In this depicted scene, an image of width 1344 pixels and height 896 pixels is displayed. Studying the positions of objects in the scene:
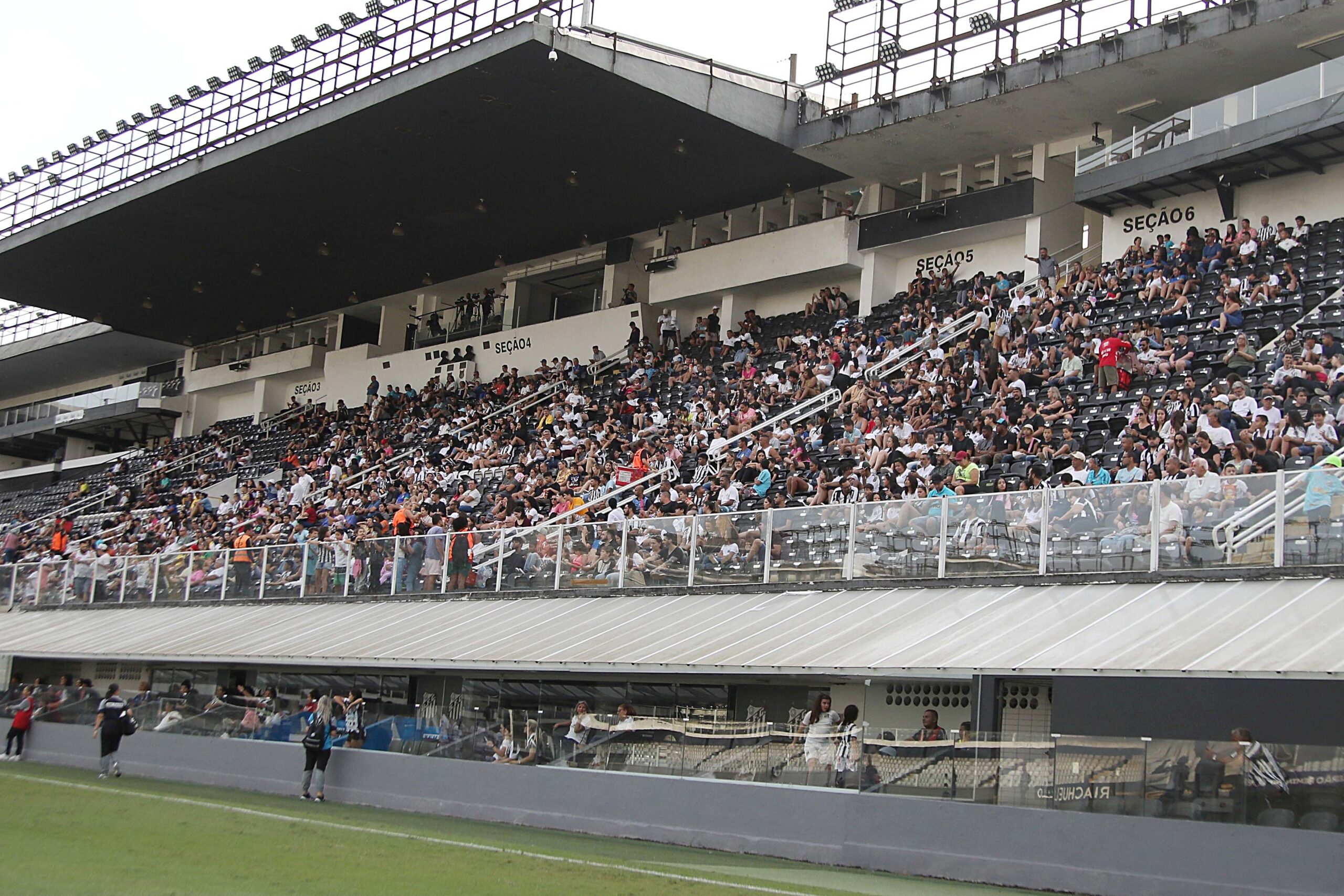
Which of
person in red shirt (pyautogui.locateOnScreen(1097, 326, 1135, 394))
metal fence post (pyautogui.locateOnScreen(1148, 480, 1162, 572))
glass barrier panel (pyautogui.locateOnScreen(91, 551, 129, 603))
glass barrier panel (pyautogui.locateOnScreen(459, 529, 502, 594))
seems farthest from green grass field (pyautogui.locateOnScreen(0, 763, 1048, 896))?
glass barrier panel (pyautogui.locateOnScreen(91, 551, 129, 603))

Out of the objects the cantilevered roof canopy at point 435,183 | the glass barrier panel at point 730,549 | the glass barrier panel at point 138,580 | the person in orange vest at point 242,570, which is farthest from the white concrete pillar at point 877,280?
the glass barrier panel at point 138,580

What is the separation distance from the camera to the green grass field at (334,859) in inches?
403

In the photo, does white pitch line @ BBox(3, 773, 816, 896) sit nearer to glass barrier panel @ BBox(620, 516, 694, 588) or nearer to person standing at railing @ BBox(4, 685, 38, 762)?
person standing at railing @ BBox(4, 685, 38, 762)

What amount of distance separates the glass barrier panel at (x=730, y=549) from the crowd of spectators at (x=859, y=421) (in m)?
0.05

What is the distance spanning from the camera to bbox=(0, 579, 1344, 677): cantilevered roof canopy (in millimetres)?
12773

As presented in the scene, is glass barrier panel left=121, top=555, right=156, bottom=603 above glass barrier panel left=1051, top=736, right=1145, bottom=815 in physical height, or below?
above

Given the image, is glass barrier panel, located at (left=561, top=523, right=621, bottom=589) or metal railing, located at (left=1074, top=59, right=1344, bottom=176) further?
metal railing, located at (left=1074, top=59, right=1344, bottom=176)

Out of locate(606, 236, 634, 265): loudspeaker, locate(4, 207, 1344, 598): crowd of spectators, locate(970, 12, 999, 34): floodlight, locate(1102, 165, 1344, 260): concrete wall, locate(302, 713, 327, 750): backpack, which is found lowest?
locate(302, 713, 327, 750): backpack

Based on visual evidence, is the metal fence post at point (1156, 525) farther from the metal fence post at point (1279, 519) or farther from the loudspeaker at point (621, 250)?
the loudspeaker at point (621, 250)

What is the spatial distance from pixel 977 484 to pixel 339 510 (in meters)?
17.8

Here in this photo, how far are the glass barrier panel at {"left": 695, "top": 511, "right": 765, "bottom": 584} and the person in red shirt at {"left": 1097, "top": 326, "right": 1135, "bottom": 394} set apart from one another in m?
5.26

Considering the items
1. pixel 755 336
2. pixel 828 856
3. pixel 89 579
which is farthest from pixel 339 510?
pixel 828 856

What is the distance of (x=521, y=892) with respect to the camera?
10.2 m

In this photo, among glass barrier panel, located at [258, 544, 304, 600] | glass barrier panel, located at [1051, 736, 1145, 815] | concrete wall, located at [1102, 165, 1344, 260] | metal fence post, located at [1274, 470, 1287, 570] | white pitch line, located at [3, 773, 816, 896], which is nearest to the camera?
white pitch line, located at [3, 773, 816, 896]
